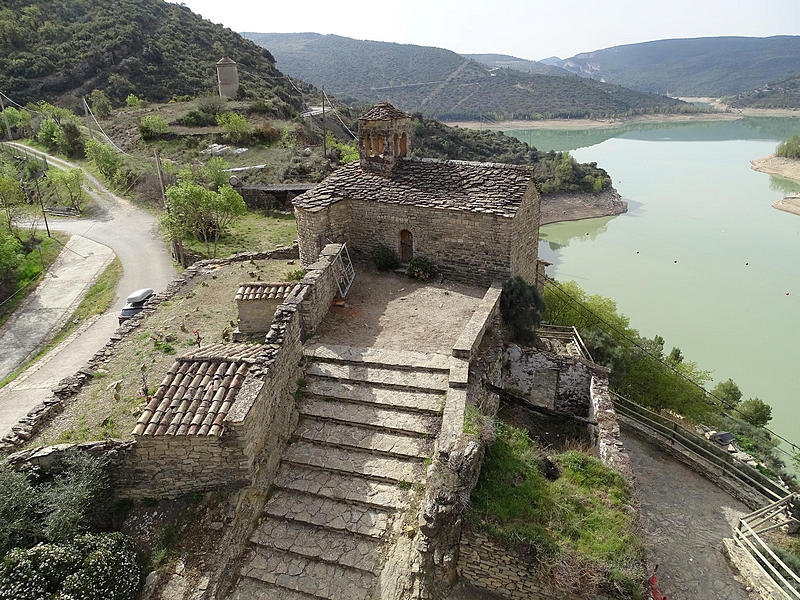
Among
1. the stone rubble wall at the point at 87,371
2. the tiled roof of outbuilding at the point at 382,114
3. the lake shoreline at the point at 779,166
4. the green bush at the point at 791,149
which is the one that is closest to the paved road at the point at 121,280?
the stone rubble wall at the point at 87,371

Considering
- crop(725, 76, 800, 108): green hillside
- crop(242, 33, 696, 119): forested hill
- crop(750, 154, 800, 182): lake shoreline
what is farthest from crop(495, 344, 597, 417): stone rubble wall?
crop(725, 76, 800, 108): green hillside

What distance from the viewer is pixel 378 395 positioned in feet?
29.0

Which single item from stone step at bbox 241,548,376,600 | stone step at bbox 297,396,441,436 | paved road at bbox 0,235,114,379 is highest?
stone step at bbox 297,396,441,436

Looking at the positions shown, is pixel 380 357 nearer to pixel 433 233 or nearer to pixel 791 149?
pixel 433 233

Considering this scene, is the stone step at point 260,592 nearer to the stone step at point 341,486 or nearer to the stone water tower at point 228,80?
the stone step at point 341,486

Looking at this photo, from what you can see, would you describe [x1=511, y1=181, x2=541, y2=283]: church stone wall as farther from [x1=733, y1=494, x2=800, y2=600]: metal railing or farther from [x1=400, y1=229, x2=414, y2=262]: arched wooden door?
[x1=733, y1=494, x2=800, y2=600]: metal railing

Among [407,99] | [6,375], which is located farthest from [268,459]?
[407,99]

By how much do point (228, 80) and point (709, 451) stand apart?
47.6 metres

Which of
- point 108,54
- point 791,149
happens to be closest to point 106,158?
point 108,54

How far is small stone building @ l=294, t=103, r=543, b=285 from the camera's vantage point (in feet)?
40.2

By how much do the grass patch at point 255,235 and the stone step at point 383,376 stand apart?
1210 cm

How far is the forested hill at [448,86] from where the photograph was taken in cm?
11994

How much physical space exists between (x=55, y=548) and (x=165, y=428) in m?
1.75

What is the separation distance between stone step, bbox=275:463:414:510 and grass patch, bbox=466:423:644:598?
1211 mm
